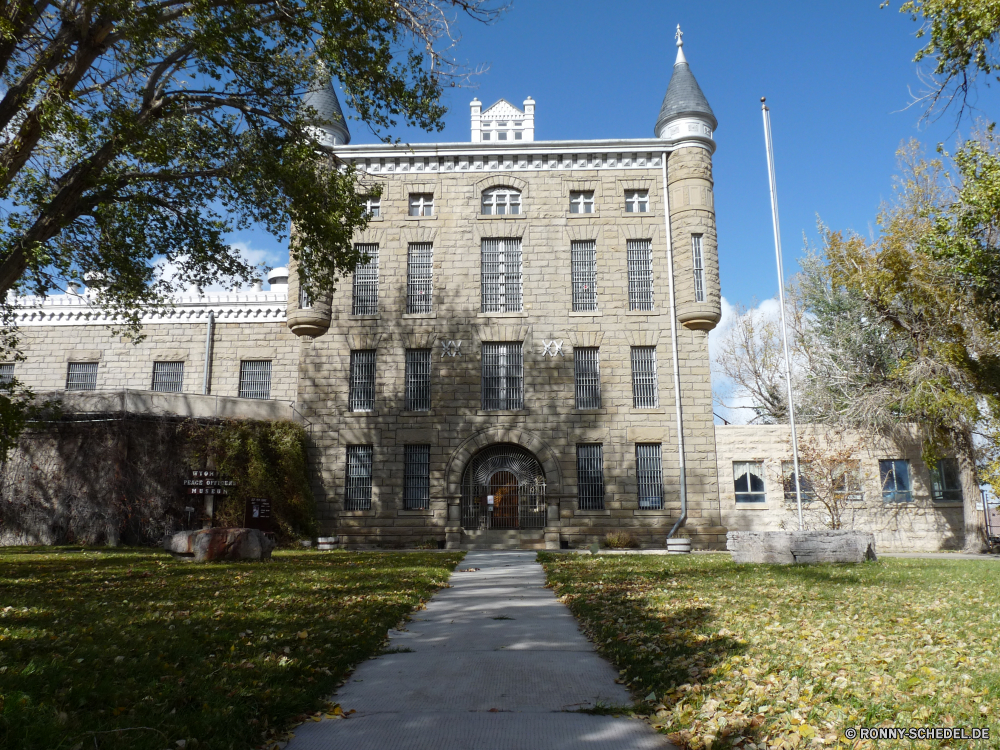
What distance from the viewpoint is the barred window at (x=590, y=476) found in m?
24.1

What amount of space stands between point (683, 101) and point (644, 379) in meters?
10.5

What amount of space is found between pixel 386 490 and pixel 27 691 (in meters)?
20.5

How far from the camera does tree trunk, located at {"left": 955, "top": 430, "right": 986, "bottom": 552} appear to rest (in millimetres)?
22672

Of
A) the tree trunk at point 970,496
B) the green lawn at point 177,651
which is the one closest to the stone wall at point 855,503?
the tree trunk at point 970,496

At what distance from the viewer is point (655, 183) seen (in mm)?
26000

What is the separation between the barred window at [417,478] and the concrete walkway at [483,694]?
16.9 meters

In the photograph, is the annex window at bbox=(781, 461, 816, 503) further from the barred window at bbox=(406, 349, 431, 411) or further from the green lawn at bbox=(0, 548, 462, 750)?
the green lawn at bbox=(0, 548, 462, 750)

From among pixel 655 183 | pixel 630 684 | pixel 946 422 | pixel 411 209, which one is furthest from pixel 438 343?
pixel 630 684

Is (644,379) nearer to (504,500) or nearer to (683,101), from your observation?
(504,500)

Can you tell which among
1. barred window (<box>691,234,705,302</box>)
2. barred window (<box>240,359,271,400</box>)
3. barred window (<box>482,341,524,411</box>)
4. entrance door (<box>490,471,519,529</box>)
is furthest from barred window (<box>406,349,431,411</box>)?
barred window (<box>691,234,705,302</box>)

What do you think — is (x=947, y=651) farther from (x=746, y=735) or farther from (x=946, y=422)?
(x=946, y=422)

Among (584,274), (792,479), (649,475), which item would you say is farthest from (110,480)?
(792,479)

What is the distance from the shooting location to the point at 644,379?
2486 centimetres

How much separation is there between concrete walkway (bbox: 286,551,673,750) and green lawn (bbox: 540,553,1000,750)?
11.1 inches
